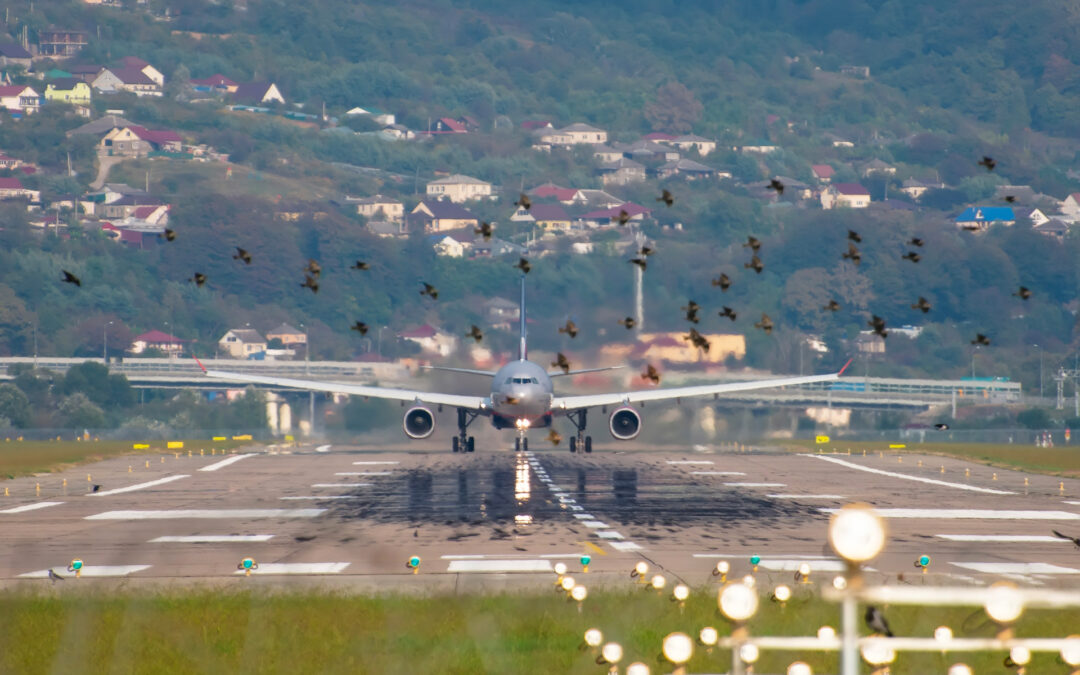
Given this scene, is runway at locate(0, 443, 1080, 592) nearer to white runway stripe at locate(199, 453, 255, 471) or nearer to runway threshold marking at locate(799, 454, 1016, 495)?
runway threshold marking at locate(799, 454, 1016, 495)

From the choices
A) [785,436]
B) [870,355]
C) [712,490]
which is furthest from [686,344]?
[870,355]

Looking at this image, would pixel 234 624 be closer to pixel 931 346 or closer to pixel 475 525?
pixel 475 525

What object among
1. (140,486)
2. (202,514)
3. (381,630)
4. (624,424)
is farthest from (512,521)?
(624,424)

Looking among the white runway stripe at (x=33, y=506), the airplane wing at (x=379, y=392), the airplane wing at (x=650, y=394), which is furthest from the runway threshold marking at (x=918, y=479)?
the white runway stripe at (x=33, y=506)

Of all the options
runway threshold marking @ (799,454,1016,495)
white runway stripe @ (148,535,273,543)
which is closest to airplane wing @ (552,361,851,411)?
runway threshold marking @ (799,454,1016,495)

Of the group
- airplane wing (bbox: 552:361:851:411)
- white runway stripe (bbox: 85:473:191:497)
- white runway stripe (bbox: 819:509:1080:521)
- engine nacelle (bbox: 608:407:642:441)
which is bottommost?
white runway stripe (bbox: 819:509:1080:521)

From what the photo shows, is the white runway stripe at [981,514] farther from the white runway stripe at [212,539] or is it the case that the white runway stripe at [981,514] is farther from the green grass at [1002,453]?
the green grass at [1002,453]

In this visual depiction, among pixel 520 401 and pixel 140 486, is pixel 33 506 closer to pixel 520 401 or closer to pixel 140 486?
pixel 140 486
